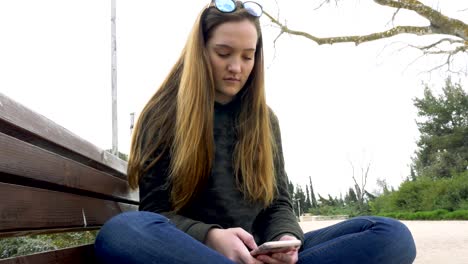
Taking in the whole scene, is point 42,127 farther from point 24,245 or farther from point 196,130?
point 24,245

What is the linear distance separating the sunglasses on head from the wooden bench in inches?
26.4

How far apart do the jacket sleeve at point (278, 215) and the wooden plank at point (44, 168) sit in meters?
0.58

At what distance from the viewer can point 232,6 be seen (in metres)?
1.95

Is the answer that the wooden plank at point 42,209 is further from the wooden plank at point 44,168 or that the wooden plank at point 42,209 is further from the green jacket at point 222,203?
the green jacket at point 222,203

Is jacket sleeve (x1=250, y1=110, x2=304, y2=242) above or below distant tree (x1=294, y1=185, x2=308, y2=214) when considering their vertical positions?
above

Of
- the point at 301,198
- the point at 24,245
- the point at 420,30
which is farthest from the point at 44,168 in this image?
the point at 301,198

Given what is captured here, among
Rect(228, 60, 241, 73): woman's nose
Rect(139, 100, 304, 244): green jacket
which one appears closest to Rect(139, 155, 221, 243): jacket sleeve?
Rect(139, 100, 304, 244): green jacket

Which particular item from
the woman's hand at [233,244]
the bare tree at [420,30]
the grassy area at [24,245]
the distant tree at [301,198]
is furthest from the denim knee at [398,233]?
the distant tree at [301,198]

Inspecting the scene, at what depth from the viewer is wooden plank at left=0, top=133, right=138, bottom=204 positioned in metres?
1.07

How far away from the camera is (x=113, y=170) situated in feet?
6.84

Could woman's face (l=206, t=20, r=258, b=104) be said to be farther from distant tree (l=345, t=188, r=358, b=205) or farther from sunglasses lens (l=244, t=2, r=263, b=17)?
distant tree (l=345, t=188, r=358, b=205)

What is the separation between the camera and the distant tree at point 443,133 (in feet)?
90.9

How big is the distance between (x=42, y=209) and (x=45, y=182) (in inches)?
2.8

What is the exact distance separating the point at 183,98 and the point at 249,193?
395mm
